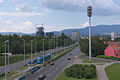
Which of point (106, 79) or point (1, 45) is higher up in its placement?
point (1, 45)

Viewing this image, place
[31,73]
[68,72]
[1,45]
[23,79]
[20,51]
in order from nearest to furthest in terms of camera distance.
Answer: [23,79] < [68,72] < [31,73] < [1,45] < [20,51]

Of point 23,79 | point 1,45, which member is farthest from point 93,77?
point 1,45

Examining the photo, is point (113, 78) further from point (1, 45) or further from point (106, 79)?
point (1, 45)

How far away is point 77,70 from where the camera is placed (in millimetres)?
47062

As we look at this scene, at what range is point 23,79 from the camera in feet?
136

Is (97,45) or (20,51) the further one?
(20,51)

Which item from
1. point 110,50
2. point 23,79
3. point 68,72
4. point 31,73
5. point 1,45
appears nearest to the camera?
point 23,79

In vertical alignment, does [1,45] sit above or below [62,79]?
above

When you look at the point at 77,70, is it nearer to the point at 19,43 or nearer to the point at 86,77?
the point at 86,77

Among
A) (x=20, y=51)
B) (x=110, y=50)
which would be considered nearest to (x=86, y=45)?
(x=110, y=50)

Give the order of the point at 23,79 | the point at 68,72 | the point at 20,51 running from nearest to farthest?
the point at 23,79
the point at 68,72
the point at 20,51

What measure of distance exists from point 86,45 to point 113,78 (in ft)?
170

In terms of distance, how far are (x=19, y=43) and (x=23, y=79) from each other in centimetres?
7198

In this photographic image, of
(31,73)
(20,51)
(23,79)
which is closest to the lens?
(23,79)
